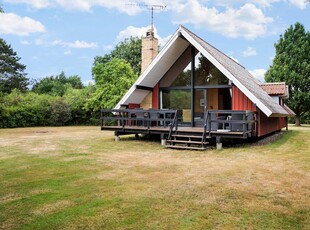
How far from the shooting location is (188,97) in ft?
47.9

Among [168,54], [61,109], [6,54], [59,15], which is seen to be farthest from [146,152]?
[6,54]

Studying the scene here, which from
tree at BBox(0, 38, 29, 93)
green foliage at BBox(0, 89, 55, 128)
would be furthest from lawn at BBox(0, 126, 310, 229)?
tree at BBox(0, 38, 29, 93)

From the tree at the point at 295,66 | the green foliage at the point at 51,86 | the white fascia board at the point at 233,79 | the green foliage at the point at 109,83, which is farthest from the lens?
the green foliage at the point at 51,86

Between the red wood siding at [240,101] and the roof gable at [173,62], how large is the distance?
0.48 m

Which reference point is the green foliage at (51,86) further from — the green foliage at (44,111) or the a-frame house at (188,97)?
the a-frame house at (188,97)

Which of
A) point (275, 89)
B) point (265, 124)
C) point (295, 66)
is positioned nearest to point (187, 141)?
point (265, 124)

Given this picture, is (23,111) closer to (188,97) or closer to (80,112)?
(80,112)

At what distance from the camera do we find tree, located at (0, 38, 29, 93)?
40.5m

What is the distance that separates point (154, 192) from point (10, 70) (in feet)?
139

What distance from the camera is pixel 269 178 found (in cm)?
632

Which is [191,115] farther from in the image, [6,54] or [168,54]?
[6,54]

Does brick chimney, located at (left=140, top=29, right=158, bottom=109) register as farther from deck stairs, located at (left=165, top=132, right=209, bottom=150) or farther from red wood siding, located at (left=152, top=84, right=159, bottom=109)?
deck stairs, located at (left=165, top=132, right=209, bottom=150)

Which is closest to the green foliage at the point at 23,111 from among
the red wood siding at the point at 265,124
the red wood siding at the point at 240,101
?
the red wood siding at the point at 240,101

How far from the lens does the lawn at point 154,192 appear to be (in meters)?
3.97
